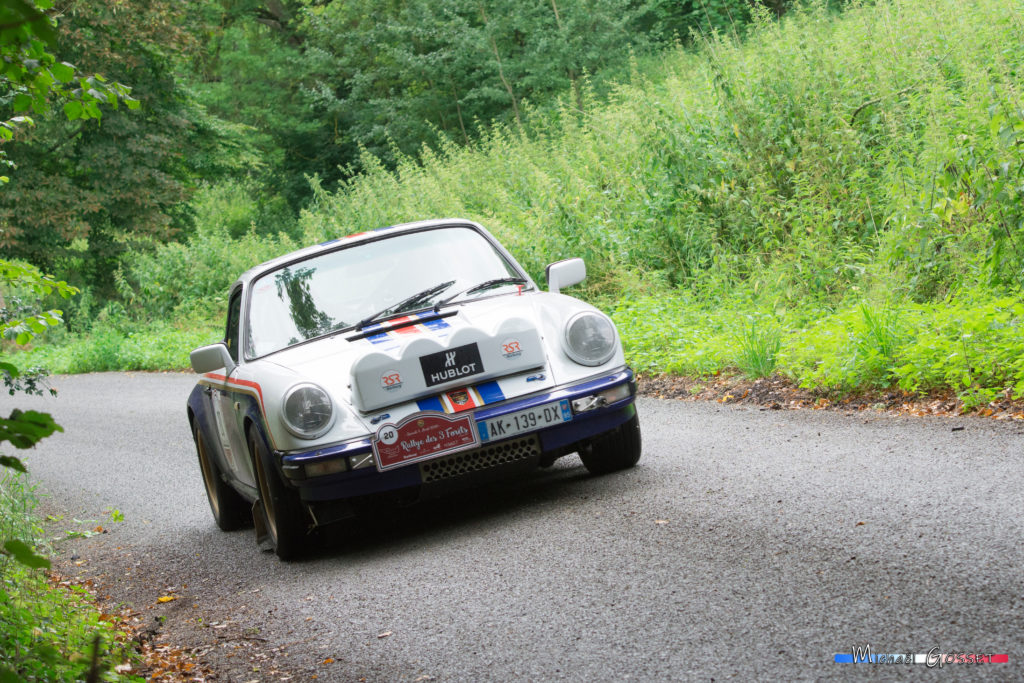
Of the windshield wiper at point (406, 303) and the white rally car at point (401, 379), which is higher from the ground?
the windshield wiper at point (406, 303)

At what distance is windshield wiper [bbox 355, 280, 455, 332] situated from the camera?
634 centimetres

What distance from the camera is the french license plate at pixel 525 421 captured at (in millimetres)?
5633

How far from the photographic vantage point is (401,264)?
22.3ft

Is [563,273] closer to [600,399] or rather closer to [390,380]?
[600,399]

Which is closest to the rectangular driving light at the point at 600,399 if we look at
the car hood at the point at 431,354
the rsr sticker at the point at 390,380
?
the car hood at the point at 431,354

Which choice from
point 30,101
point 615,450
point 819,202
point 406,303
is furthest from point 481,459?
point 819,202

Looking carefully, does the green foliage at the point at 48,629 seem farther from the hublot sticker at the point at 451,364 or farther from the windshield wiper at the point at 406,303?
the windshield wiper at the point at 406,303

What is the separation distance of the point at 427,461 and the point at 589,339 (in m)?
1.20

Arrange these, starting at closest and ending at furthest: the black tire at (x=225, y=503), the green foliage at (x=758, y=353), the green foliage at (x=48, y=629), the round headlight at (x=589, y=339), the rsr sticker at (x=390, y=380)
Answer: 1. the green foliage at (x=48, y=629)
2. the rsr sticker at (x=390, y=380)
3. the round headlight at (x=589, y=339)
4. the black tire at (x=225, y=503)
5. the green foliage at (x=758, y=353)

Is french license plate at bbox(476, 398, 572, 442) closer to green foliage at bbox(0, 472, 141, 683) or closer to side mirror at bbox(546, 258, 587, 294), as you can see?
side mirror at bbox(546, 258, 587, 294)

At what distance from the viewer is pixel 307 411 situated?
553cm

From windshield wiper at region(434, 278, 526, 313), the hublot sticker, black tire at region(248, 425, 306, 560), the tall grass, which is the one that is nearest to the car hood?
the hublot sticker

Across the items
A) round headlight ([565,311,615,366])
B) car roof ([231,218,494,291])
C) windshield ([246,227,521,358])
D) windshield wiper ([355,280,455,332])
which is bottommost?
round headlight ([565,311,615,366])

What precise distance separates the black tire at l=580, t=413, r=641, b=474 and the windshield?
44.5 inches
